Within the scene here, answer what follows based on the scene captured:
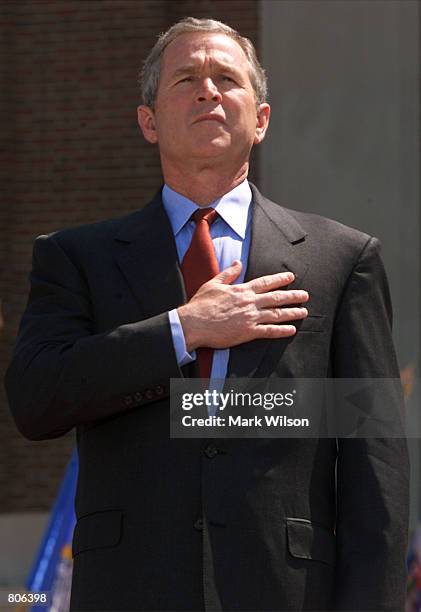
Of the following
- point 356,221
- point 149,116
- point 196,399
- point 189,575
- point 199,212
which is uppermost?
point 356,221

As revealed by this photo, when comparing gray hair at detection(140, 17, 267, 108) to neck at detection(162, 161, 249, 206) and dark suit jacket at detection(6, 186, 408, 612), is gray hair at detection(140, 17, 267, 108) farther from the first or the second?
dark suit jacket at detection(6, 186, 408, 612)

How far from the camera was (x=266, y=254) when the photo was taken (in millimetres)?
2951

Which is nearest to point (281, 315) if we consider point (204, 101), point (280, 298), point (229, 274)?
point (280, 298)

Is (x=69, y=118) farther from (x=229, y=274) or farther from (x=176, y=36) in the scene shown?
(x=229, y=274)

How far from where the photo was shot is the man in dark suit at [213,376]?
2717 millimetres

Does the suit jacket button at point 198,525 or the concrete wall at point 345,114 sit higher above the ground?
the concrete wall at point 345,114

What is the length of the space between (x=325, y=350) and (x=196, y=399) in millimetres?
336

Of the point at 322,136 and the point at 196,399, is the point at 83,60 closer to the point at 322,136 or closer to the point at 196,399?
the point at 322,136

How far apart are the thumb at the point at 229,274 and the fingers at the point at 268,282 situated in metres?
0.04

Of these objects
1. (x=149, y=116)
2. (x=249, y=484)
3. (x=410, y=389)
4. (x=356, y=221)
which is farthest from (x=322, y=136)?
(x=249, y=484)

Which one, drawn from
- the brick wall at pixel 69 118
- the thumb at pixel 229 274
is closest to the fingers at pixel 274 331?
the thumb at pixel 229 274

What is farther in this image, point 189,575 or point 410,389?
point 410,389

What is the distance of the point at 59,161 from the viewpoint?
1010 cm

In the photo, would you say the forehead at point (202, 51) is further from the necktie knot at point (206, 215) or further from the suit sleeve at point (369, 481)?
the suit sleeve at point (369, 481)
